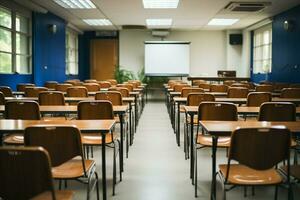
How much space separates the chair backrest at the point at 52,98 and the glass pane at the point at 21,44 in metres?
5.52

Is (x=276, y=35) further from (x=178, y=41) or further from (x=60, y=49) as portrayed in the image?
(x=60, y=49)

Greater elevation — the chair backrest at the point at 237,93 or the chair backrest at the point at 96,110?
the chair backrest at the point at 237,93

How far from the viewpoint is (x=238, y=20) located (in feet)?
42.2

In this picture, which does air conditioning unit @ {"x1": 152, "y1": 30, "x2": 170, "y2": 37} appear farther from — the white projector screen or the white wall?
the white projector screen

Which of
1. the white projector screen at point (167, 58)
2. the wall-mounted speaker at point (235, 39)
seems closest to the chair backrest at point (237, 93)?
the white projector screen at point (167, 58)

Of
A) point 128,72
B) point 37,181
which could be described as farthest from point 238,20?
point 37,181

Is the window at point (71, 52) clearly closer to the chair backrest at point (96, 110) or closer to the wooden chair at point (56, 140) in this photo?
the chair backrest at point (96, 110)

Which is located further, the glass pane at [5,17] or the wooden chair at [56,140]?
the glass pane at [5,17]

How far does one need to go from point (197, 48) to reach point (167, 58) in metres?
2.08

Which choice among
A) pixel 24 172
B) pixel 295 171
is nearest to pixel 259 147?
pixel 295 171

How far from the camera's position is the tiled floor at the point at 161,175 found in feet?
10.9

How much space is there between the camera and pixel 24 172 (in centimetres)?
169

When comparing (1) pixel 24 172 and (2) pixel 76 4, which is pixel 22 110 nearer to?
(1) pixel 24 172

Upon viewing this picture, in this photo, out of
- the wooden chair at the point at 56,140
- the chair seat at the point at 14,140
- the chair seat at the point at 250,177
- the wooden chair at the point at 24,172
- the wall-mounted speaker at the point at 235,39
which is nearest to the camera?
the wooden chair at the point at 24,172
